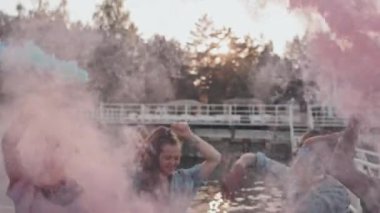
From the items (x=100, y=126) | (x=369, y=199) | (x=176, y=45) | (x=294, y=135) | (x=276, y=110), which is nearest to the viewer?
(x=369, y=199)

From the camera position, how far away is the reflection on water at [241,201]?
792cm

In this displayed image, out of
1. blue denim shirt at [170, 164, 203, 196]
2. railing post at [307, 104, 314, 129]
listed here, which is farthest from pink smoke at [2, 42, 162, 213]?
railing post at [307, 104, 314, 129]

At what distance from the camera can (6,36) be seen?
571cm

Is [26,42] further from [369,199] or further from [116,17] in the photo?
[369,199]

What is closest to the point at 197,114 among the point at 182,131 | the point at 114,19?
the point at 114,19

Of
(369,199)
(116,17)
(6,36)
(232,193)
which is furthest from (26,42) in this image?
(369,199)

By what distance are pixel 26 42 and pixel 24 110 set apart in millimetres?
653

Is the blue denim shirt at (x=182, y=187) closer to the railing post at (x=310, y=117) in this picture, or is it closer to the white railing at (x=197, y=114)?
the white railing at (x=197, y=114)

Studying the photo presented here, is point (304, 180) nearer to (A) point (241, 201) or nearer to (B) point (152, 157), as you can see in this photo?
(B) point (152, 157)

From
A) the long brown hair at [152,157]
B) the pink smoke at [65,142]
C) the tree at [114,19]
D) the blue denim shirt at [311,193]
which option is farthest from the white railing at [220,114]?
the long brown hair at [152,157]

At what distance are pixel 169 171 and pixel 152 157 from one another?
0.16 meters

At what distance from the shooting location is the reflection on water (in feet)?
26.0

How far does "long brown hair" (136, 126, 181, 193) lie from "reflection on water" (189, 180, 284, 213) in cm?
→ 245

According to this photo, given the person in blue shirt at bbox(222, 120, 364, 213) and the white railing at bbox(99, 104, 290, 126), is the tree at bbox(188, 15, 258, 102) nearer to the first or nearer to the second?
the white railing at bbox(99, 104, 290, 126)
